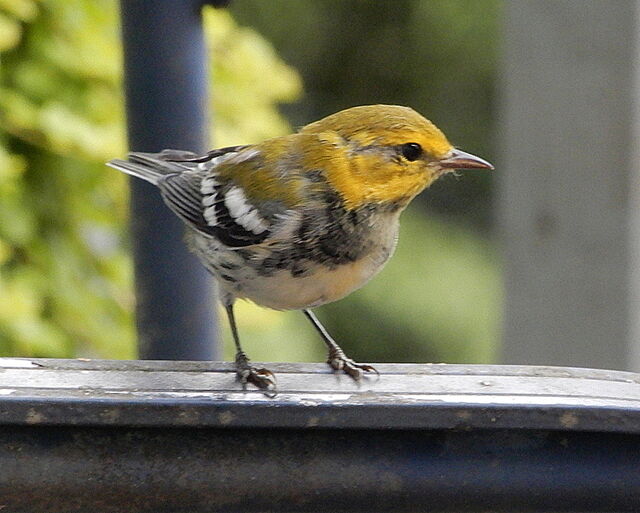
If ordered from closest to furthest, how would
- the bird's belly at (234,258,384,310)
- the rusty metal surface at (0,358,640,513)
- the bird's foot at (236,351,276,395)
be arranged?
the rusty metal surface at (0,358,640,513)
the bird's foot at (236,351,276,395)
the bird's belly at (234,258,384,310)

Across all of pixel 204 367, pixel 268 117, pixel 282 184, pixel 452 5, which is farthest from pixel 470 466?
pixel 452 5

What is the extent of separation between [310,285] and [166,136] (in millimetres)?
524

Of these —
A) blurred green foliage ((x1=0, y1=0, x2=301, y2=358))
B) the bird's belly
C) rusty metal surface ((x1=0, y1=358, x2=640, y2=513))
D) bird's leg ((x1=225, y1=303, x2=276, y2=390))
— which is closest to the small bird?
the bird's belly

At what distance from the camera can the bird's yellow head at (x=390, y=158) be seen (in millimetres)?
2695

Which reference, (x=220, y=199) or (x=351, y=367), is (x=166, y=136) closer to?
(x=220, y=199)

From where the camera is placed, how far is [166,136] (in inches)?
108

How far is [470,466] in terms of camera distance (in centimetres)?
178

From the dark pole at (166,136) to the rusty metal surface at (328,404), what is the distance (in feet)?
2.71

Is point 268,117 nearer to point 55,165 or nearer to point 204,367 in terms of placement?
point 55,165

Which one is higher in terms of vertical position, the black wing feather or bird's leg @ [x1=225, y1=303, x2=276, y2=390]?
the black wing feather

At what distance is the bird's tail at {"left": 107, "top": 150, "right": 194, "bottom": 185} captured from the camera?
2859mm

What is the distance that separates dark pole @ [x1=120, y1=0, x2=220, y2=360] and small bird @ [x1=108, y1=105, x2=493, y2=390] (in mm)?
74

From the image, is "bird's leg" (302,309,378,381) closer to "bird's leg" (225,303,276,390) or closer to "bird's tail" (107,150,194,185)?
"bird's leg" (225,303,276,390)

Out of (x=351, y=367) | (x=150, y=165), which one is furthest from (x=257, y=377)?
(x=150, y=165)
